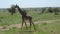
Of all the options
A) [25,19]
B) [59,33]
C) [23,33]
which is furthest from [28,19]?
[59,33]

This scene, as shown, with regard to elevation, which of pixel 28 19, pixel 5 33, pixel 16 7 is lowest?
pixel 5 33

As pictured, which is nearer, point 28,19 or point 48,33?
point 48,33

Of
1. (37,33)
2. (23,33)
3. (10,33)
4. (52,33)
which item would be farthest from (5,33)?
(52,33)

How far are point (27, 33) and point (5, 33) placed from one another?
5.45 feet

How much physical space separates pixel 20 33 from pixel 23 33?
0.20 meters

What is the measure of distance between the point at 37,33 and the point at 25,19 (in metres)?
1.36

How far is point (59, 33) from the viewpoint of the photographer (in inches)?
551

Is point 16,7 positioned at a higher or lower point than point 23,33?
higher

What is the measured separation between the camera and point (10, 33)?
14.4 metres

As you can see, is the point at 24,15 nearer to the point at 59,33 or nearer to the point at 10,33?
the point at 10,33

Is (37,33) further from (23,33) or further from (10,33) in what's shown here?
(10,33)

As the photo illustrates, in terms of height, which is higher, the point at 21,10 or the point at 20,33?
the point at 21,10

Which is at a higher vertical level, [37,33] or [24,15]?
[24,15]

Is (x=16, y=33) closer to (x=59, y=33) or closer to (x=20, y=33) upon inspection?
(x=20, y=33)
